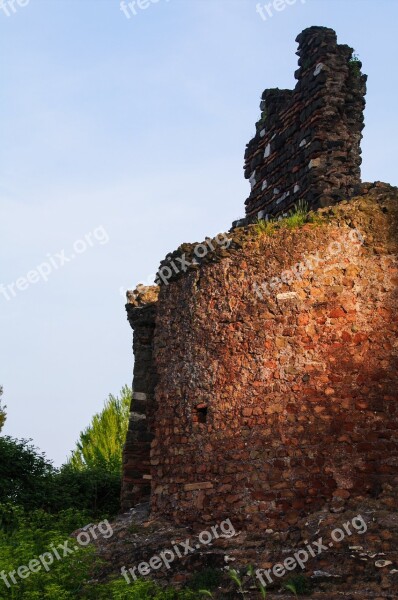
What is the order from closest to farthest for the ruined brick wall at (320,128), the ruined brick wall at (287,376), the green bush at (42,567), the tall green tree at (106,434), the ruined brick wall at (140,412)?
1. the green bush at (42,567)
2. the ruined brick wall at (287,376)
3. the ruined brick wall at (140,412)
4. the ruined brick wall at (320,128)
5. the tall green tree at (106,434)

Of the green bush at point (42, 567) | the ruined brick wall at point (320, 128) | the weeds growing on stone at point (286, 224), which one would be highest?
the ruined brick wall at point (320, 128)

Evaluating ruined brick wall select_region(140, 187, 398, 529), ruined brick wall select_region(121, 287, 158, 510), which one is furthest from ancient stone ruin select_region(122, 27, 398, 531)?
ruined brick wall select_region(121, 287, 158, 510)

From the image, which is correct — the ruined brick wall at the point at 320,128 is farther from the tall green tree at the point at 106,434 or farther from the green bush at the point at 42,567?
the tall green tree at the point at 106,434

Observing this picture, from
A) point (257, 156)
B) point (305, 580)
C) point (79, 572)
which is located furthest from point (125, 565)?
point (257, 156)

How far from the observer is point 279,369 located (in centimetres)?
1012

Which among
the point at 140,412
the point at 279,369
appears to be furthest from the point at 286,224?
the point at 140,412

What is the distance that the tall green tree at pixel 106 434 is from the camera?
23859 mm

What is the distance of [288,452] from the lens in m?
9.84

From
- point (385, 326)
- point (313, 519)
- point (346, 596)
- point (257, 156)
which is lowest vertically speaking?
point (346, 596)

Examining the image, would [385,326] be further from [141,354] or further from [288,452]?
[141,354]

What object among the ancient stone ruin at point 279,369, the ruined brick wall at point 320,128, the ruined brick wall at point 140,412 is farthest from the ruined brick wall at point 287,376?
the ruined brick wall at point 320,128

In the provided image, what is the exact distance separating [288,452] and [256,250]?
7.72 ft

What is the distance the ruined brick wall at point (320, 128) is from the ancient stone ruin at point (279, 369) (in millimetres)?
2156

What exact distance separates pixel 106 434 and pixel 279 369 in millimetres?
14953
